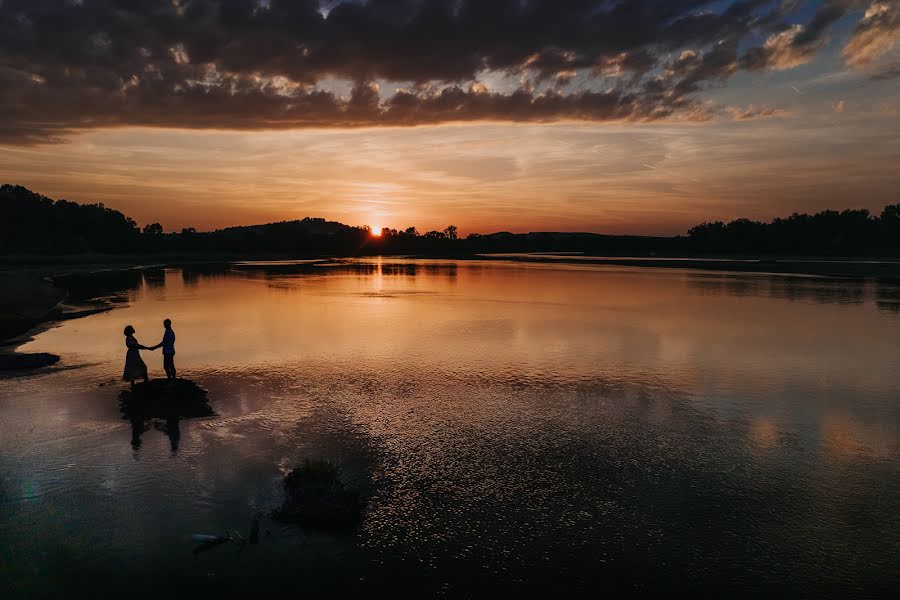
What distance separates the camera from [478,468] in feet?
48.9

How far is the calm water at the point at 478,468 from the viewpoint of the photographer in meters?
10.6

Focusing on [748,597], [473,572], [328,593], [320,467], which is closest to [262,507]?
[320,467]

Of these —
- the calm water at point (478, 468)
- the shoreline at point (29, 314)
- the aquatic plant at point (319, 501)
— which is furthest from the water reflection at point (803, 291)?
the shoreline at point (29, 314)

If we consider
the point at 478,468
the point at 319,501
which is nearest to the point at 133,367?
the point at 319,501

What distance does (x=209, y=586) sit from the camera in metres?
10.1

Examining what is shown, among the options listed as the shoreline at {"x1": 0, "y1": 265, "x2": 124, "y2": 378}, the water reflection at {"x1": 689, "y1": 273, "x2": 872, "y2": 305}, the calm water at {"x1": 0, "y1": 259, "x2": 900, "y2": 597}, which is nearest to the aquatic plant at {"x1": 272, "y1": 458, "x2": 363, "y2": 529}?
the calm water at {"x1": 0, "y1": 259, "x2": 900, "y2": 597}

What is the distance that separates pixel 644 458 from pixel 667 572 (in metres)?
5.49

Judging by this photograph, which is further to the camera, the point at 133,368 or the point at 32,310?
the point at 32,310

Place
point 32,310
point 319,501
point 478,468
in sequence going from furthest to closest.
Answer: point 32,310, point 478,468, point 319,501

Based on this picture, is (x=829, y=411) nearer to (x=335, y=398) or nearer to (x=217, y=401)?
(x=335, y=398)

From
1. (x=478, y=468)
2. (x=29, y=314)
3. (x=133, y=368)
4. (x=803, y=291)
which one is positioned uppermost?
(x=133, y=368)

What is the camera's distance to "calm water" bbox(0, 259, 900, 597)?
1059cm

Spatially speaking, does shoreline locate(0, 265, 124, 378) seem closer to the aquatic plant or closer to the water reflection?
the aquatic plant

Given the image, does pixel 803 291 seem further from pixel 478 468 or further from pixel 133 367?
pixel 133 367
